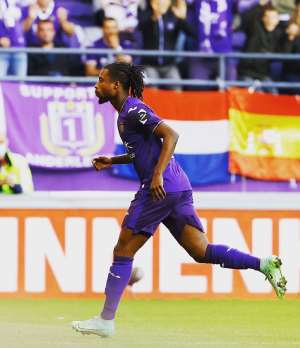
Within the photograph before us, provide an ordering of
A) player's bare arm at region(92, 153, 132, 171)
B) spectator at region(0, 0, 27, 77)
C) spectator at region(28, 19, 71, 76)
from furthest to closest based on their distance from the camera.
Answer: spectator at region(28, 19, 71, 76)
spectator at region(0, 0, 27, 77)
player's bare arm at region(92, 153, 132, 171)

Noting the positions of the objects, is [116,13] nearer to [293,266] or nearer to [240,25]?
[240,25]

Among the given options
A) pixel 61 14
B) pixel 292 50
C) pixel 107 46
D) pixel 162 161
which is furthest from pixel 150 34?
pixel 162 161

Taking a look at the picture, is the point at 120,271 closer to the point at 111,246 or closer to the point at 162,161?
the point at 162,161

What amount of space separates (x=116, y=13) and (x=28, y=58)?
138 centimetres

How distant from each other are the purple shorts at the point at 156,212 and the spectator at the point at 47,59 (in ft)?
22.3

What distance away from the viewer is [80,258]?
37.7ft

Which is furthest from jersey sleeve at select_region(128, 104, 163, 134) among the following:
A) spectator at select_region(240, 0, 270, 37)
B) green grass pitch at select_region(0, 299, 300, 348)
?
spectator at select_region(240, 0, 270, 37)

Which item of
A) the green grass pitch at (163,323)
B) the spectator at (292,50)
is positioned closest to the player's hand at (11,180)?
the green grass pitch at (163,323)

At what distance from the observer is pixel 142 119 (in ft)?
25.4

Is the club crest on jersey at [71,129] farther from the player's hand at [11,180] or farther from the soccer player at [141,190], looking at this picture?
the soccer player at [141,190]

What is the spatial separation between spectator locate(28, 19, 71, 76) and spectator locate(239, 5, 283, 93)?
236 centimetres

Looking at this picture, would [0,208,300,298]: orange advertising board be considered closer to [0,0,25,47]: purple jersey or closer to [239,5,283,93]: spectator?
[0,0,25,47]: purple jersey

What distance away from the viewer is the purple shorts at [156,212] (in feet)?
26.1

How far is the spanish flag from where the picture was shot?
14.1m
